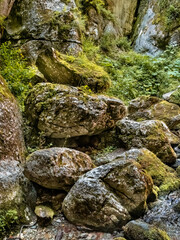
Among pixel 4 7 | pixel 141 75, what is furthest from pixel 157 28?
pixel 4 7

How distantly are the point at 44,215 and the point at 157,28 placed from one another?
13.1 metres

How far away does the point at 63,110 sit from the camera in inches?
167

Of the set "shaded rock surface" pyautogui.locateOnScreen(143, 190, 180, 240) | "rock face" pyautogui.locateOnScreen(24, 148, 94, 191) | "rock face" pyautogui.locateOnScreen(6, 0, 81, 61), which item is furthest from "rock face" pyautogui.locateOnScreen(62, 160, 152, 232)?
"rock face" pyautogui.locateOnScreen(6, 0, 81, 61)

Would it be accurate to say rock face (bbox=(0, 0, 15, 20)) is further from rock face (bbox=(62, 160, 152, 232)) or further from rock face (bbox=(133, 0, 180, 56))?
rock face (bbox=(133, 0, 180, 56))

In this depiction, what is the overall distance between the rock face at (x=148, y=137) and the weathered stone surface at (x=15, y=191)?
107 inches

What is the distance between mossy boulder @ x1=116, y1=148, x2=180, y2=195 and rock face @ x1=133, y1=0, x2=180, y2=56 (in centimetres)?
970

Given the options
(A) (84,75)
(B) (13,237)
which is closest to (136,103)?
(A) (84,75)

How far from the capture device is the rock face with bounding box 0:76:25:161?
3.35m

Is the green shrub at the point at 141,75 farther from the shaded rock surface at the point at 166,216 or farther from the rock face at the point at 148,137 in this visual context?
the shaded rock surface at the point at 166,216

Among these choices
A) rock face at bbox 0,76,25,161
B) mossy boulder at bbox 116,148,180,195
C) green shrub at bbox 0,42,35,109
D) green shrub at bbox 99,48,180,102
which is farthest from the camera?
green shrub at bbox 99,48,180,102

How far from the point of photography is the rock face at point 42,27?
7.40 metres

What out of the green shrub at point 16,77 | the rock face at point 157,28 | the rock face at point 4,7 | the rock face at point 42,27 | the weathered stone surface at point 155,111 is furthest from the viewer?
the rock face at point 157,28

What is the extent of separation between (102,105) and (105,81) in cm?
122

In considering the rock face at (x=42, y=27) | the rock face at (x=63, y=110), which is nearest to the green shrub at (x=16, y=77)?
the rock face at (x=63, y=110)
